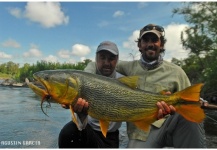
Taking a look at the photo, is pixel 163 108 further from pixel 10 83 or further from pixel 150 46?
pixel 10 83

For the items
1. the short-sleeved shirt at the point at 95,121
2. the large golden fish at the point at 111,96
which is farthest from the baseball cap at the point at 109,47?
the large golden fish at the point at 111,96

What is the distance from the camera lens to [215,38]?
75.9 feet

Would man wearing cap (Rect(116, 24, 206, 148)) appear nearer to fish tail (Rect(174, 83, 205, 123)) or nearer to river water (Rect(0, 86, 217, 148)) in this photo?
fish tail (Rect(174, 83, 205, 123))

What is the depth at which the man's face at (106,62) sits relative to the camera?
3.57m

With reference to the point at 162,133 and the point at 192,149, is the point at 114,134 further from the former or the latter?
the point at 192,149

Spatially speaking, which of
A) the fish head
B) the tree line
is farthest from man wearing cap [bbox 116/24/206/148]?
the tree line

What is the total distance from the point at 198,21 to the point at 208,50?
238 centimetres

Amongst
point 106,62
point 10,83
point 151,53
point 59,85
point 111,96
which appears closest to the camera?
point 59,85

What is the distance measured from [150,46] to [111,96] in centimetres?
112

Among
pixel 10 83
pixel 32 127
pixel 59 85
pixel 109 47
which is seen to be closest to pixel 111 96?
pixel 59 85

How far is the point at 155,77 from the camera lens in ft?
12.3

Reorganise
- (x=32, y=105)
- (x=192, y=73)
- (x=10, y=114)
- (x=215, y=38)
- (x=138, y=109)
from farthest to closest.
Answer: (x=192, y=73)
(x=215, y=38)
(x=32, y=105)
(x=10, y=114)
(x=138, y=109)

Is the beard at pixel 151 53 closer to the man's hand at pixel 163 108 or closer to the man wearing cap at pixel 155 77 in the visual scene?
the man wearing cap at pixel 155 77

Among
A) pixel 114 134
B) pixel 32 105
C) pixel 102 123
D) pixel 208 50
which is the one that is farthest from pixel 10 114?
pixel 208 50
